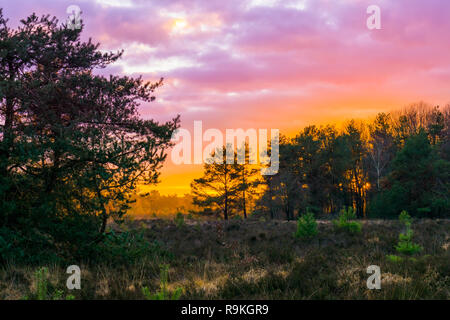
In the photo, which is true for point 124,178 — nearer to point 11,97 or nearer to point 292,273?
point 11,97

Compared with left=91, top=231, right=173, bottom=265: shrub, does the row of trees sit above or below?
above

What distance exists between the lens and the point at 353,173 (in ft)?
136

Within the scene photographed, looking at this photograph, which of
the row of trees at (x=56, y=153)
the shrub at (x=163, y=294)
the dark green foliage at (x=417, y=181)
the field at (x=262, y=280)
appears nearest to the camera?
the shrub at (x=163, y=294)

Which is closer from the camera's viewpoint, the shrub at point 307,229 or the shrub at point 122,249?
the shrub at point 122,249

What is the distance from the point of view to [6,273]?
622 cm

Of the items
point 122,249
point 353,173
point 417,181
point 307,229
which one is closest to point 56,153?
point 122,249

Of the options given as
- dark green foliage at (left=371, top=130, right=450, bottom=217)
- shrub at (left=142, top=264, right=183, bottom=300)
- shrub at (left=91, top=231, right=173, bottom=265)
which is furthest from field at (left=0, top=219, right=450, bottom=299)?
dark green foliage at (left=371, top=130, right=450, bottom=217)

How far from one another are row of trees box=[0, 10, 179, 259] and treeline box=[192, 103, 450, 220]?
24238mm

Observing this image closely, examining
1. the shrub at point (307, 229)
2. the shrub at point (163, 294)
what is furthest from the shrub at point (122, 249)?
the shrub at point (307, 229)

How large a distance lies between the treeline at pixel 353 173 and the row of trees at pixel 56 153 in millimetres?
24238

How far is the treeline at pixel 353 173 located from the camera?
1029 inches

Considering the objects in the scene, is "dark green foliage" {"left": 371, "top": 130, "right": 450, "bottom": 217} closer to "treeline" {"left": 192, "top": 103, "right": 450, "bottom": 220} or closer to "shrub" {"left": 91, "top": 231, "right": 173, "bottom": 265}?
"treeline" {"left": 192, "top": 103, "right": 450, "bottom": 220}

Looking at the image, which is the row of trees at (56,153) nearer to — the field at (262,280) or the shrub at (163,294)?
the field at (262,280)

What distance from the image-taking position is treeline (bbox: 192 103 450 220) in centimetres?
2612
